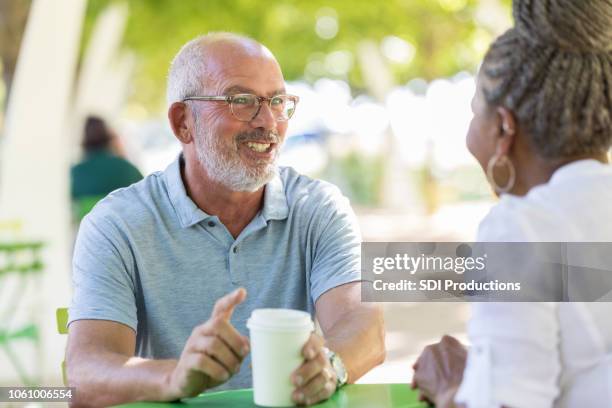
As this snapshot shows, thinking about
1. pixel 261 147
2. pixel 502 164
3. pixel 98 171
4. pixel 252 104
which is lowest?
pixel 502 164

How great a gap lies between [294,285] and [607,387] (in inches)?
47.2

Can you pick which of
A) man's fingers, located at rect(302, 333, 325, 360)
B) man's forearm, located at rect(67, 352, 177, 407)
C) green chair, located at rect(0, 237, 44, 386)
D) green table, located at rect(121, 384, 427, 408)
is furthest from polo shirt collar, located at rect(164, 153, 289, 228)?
green chair, located at rect(0, 237, 44, 386)

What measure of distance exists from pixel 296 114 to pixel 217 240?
0.46 m

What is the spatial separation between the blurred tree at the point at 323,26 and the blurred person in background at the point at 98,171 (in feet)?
13.0

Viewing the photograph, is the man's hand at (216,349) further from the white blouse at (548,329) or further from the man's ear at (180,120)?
the man's ear at (180,120)

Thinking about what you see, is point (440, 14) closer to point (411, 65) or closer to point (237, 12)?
point (237, 12)

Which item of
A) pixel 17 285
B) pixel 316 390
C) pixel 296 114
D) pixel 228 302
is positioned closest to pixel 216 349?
pixel 228 302

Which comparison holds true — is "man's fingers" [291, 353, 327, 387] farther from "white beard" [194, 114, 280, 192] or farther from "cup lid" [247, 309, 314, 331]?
"white beard" [194, 114, 280, 192]

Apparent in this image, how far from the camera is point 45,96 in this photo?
6.86 m

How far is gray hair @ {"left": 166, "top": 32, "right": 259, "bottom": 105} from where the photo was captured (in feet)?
8.73

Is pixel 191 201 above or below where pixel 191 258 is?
above

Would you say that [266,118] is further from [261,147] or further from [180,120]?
[180,120]

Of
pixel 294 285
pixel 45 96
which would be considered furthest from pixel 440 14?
pixel 294 285

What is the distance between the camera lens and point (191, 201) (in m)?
2.56
